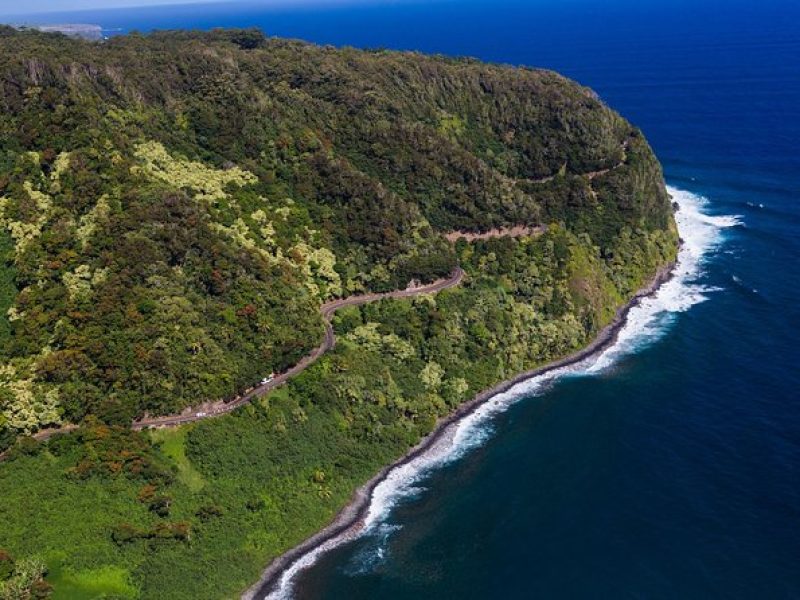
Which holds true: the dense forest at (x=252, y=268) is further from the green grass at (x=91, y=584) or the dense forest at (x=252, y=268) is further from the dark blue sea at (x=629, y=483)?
the dark blue sea at (x=629, y=483)

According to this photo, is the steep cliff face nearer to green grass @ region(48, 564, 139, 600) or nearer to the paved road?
the paved road

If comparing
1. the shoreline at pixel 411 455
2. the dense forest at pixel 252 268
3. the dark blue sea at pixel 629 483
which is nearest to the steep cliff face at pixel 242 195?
the dense forest at pixel 252 268

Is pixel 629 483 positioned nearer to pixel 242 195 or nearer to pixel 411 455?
pixel 411 455

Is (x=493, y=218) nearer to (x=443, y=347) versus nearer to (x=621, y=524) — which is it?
(x=443, y=347)

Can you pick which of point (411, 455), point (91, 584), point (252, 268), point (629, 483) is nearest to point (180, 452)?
point (91, 584)

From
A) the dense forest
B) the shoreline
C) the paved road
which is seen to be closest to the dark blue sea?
the shoreline

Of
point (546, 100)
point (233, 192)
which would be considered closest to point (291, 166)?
point (233, 192)

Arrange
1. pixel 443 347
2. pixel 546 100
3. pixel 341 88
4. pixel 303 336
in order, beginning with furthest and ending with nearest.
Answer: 1. pixel 546 100
2. pixel 341 88
3. pixel 443 347
4. pixel 303 336
